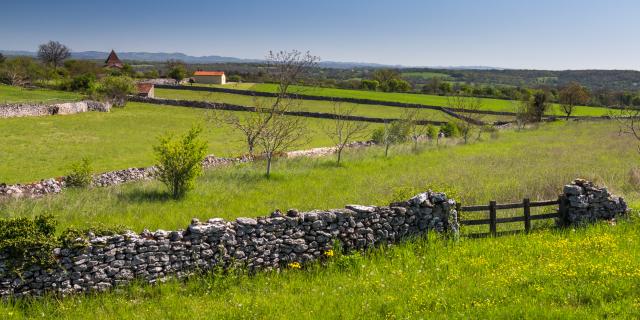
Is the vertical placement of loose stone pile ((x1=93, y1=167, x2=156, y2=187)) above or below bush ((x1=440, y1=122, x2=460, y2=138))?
below

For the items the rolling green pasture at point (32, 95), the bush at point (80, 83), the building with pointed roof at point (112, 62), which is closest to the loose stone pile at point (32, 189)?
the rolling green pasture at point (32, 95)

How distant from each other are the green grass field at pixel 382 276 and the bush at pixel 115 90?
49770mm

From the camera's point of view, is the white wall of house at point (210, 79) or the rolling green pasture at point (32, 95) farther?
the white wall of house at point (210, 79)

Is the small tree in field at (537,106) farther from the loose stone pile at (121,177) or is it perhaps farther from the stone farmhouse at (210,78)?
the stone farmhouse at (210,78)

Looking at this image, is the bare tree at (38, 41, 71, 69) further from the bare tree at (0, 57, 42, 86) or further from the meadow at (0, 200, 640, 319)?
the meadow at (0, 200, 640, 319)

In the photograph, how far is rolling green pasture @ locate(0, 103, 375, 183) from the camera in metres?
29.8

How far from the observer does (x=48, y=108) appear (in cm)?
5525

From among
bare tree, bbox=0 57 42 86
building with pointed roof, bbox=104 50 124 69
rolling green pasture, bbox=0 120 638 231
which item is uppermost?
building with pointed roof, bbox=104 50 124 69

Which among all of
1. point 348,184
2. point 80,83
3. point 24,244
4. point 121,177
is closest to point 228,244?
point 24,244

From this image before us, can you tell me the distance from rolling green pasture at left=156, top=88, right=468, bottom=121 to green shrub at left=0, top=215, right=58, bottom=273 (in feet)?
172

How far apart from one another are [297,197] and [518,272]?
1090cm

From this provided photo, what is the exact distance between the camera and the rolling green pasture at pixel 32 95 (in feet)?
219

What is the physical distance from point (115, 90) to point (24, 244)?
62520mm

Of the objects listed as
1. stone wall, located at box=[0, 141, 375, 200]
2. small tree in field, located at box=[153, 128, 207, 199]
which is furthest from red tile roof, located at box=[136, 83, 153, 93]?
small tree in field, located at box=[153, 128, 207, 199]
